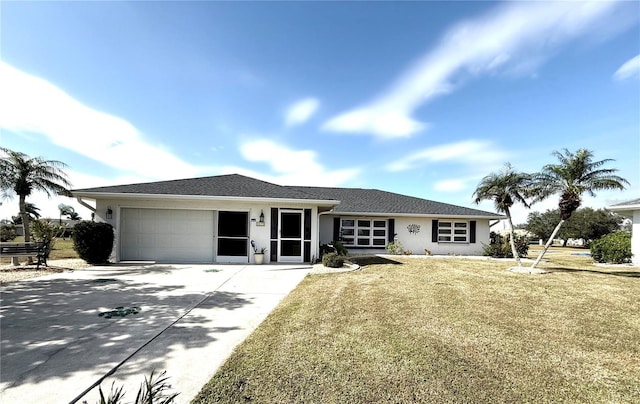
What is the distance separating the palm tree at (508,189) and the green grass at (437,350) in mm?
5517

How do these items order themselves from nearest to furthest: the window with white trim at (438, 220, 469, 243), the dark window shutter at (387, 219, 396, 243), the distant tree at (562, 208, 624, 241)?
the dark window shutter at (387, 219, 396, 243), the window with white trim at (438, 220, 469, 243), the distant tree at (562, 208, 624, 241)

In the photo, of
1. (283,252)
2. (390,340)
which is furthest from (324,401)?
(283,252)

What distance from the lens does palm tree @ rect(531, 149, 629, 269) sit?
34.9 feet

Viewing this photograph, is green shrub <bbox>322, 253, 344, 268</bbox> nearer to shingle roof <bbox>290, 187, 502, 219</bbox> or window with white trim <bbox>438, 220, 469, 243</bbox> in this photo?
shingle roof <bbox>290, 187, 502, 219</bbox>

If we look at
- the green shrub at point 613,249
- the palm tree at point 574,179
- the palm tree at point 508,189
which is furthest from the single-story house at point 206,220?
the green shrub at point 613,249

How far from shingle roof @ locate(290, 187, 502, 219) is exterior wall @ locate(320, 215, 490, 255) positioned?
60 cm

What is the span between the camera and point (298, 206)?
39.6ft

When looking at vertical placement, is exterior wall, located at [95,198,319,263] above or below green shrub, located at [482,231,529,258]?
above

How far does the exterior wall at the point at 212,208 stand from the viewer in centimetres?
1164

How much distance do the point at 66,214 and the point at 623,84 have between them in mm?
75851

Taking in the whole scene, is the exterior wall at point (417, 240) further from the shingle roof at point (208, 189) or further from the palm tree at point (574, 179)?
the palm tree at point (574, 179)

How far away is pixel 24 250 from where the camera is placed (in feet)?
33.1

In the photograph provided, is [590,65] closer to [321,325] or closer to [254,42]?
[254,42]

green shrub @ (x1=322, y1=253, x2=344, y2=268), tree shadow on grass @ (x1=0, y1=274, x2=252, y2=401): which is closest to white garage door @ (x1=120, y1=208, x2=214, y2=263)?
tree shadow on grass @ (x1=0, y1=274, x2=252, y2=401)
